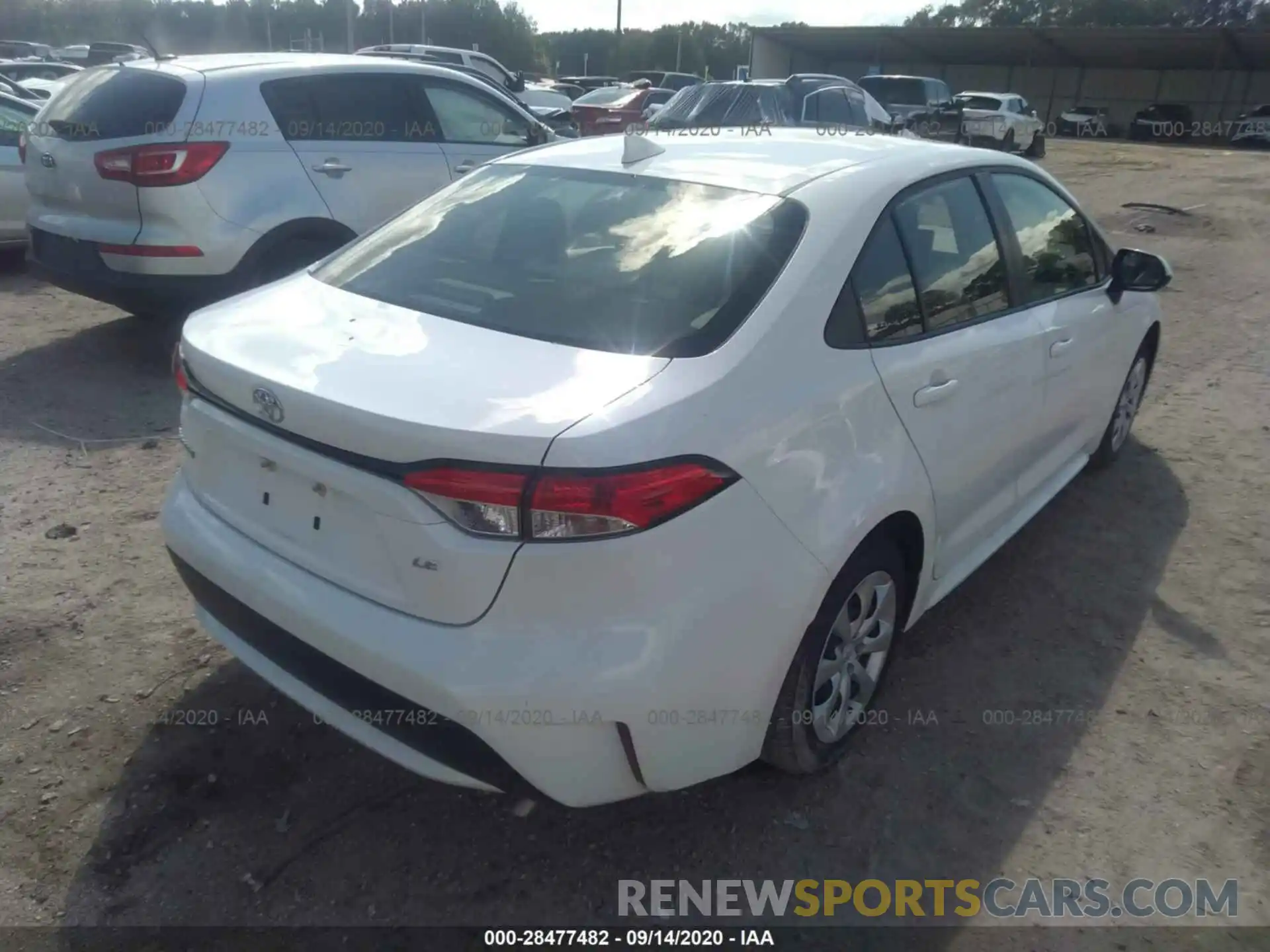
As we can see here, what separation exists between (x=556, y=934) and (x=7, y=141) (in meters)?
7.99

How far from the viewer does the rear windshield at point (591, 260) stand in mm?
2404

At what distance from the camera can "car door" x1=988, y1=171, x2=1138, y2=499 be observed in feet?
11.7

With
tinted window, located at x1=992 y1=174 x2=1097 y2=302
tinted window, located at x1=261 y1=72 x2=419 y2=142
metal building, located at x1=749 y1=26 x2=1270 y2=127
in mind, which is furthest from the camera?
metal building, located at x1=749 y1=26 x2=1270 y2=127

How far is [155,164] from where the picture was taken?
17.4 feet

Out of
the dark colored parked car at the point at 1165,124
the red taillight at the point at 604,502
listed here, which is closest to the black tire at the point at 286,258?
the red taillight at the point at 604,502

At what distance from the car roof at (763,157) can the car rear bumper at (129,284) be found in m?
2.75

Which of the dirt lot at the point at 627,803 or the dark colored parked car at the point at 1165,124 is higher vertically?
the dark colored parked car at the point at 1165,124

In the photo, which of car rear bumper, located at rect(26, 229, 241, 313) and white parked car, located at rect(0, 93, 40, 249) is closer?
car rear bumper, located at rect(26, 229, 241, 313)

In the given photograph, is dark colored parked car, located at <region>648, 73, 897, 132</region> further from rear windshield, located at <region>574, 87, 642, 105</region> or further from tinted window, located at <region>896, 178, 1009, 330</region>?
tinted window, located at <region>896, 178, 1009, 330</region>

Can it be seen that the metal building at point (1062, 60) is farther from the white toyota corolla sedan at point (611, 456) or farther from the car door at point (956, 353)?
the white toyota corolla sedan at point (611, 456)

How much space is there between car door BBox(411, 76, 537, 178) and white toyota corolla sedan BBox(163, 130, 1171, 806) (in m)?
3.66

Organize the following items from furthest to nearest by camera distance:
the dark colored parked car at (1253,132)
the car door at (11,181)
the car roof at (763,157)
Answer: the dark colored parked car at (1253,132), the car door at (11,181), the car roof at (763,157)

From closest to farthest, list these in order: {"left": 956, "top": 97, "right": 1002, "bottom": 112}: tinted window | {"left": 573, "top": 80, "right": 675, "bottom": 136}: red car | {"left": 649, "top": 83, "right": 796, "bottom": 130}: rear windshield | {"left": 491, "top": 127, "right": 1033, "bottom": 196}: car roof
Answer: {"left": 491, "top": 127, "right": 1033, "bottom": 196}: car roof
{"left": 649, "top": 83, "right": 796, "bottom": 130}: rear windshield
{"left": 573, "top": 80, "right": 675, "bottom": 136}: red car
{"left": 956, "top": 97, "right": 1002, "bottom": 112}: tinted window

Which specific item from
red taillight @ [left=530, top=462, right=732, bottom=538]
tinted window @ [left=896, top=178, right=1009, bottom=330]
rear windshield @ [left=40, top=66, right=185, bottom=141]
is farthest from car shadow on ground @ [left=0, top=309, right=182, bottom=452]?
tinted window @ [left=896, top=178, right=1009, bottom=330]
